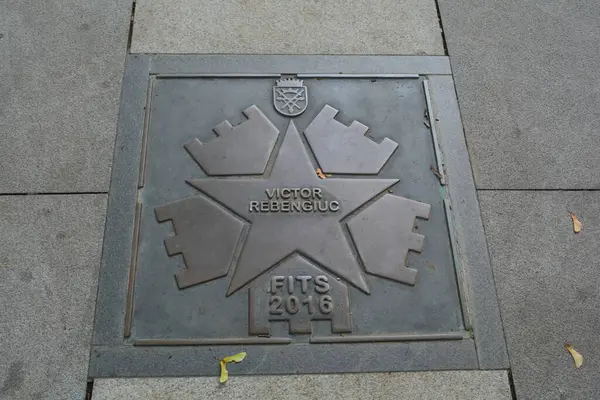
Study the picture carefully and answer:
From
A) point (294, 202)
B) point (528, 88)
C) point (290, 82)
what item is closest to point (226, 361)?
point (294, 202)

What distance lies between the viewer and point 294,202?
8.43 ft

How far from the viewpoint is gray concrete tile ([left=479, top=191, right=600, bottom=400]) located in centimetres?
233

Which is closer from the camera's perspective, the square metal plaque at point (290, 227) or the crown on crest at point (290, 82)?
the square metal plaque at point (290, 227)

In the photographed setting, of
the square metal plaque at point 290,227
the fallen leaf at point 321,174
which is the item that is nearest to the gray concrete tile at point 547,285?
the square metal plaque at point 290,227

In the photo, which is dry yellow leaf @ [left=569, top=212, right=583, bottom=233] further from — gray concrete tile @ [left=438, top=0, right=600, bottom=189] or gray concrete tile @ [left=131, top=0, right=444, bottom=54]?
gray concrete tile @ [left=131, top=0, right=444, bottom=54]

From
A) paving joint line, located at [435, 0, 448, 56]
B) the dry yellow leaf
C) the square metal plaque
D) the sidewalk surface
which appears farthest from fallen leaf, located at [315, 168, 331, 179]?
the dry yellow leaf

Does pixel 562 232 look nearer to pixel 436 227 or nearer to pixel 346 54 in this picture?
Result: pixel 436 227

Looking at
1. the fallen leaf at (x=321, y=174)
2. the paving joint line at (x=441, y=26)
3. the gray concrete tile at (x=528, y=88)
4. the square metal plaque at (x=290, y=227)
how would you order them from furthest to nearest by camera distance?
the paving joint line at (x=441, y=26), the gray concrete tile at (x=528, y=88), the fallen leaf at (x=321, y=174), the square metal plaque at (x=290, y=227)

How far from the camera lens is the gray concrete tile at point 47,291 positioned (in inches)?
87.7

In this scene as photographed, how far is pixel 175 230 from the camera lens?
8.24 ft

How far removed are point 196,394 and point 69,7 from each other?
8.56 ft

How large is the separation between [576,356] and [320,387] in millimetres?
1263

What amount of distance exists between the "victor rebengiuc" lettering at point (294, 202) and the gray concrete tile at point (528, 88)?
0.92 meters

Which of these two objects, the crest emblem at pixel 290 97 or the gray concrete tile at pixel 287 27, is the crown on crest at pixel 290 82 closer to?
the crest emblem at pixel 290 97
